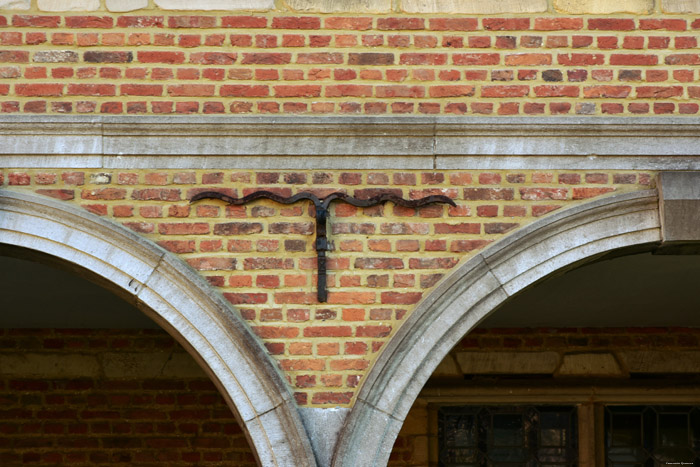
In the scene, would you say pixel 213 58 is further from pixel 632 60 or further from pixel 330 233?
pixel 632 60

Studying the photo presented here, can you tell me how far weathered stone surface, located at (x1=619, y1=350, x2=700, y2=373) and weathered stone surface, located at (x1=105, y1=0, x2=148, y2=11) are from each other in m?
3.90

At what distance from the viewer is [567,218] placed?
4258 mm

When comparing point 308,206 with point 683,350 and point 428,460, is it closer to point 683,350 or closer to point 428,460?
point 428,460

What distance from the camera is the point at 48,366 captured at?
20.2 feet

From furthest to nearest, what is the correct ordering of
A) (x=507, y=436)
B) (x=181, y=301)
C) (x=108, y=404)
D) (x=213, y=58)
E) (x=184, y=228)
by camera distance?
(x=507, y=436), (x=108, y=404), (x=213, y=58), (x=184, y=228), (x=181, y=301)

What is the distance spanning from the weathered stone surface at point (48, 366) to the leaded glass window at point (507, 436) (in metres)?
2.41

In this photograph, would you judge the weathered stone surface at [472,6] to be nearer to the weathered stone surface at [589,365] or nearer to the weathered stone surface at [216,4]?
the weathered stone surface at [216,4]

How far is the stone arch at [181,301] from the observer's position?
4098 millimetres

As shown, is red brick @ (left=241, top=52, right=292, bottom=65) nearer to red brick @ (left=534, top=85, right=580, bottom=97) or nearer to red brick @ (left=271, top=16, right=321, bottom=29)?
red brick @ (left=271, top=16, right=321, bottom=29)

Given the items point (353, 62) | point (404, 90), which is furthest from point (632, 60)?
point (353, 62)

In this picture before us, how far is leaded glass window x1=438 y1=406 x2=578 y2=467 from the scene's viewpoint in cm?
620

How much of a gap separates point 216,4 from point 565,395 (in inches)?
138

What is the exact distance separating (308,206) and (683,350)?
329 centimetres

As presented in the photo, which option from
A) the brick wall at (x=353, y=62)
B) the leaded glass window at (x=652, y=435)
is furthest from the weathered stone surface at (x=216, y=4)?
the leaded glass window at (x=652, y=435)
